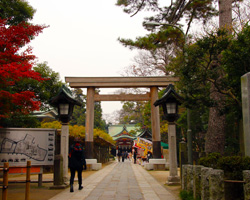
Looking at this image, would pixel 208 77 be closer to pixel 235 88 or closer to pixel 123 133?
pixel 235 88

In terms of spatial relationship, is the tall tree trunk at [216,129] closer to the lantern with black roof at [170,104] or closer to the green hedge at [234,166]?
the lantern with black roof at [170,104]

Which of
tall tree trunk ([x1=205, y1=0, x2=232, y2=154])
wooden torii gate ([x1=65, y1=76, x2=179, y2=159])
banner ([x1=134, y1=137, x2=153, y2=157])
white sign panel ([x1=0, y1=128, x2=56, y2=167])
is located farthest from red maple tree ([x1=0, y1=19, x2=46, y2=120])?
banner ([x1=134, y1=137, x2=153, y2=157])

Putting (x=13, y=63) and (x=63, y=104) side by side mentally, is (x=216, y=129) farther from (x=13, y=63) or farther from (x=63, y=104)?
(x=13, y=63)

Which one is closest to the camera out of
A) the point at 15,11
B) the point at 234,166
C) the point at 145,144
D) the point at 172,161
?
the point at 234,166

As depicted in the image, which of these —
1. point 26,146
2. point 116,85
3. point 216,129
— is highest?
point 116,85

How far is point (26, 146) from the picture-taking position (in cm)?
934

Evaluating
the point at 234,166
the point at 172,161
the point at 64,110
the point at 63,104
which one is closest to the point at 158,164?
the point at 172,161

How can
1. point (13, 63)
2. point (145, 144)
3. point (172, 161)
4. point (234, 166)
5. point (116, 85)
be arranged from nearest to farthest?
point (234, 166)
point (13, 63)
point (172, 161)
point (116, 85)
point (145, 144)

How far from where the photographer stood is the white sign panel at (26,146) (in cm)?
910

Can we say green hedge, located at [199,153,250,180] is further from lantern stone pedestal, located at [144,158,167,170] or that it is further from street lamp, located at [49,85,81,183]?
lantern stone pedestal, located at [144,158,167,170]

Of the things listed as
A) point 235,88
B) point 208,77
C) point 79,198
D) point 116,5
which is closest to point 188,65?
point 208,77

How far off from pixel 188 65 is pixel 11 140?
260 inches

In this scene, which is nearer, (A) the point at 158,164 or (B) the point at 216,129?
(B) the point at 216,129

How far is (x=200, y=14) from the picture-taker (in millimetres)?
15977
